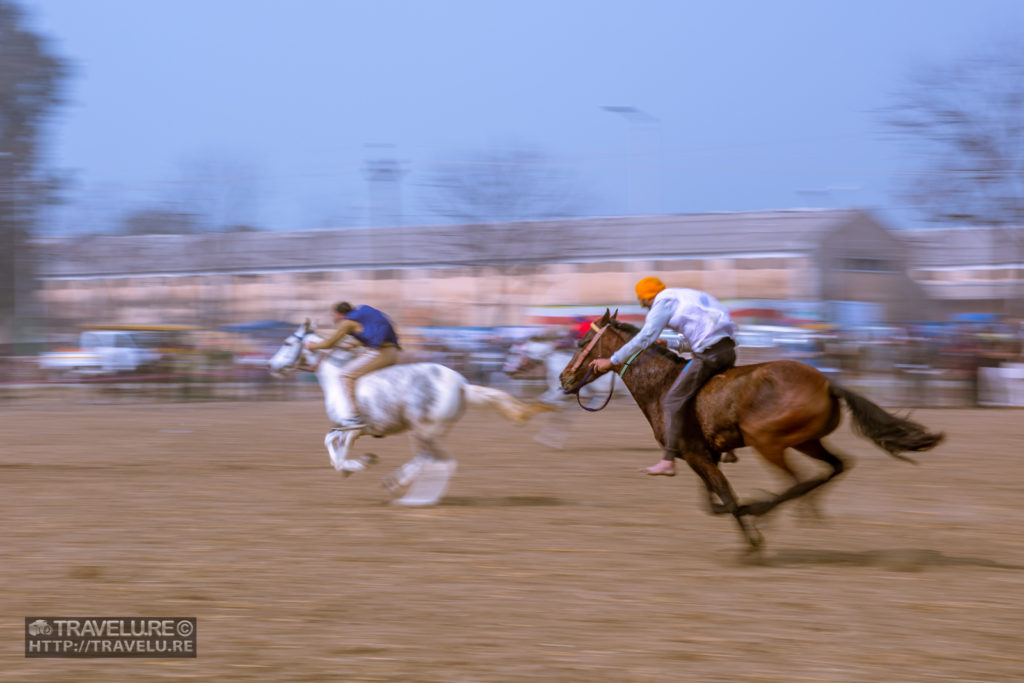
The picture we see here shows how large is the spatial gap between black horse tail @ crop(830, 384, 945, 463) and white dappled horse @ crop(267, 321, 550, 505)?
10.1ft

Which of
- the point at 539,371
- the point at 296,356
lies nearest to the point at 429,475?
the point at 296,356

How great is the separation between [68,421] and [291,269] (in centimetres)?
3152

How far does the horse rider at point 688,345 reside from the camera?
8.14 meters

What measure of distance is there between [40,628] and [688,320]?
4.55 metres

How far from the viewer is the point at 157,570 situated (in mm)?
7270

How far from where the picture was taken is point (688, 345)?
852 centimetres

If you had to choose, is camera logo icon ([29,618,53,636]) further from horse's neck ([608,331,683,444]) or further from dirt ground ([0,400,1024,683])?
horse's neck ([608,331,683,444])

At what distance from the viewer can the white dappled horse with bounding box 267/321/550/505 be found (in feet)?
32.6

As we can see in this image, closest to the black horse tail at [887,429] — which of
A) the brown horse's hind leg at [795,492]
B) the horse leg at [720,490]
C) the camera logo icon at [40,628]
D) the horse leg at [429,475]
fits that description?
the brown horse's hind leg at [795,492]

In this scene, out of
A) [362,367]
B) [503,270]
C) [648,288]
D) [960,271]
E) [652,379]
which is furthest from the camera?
[960,271]

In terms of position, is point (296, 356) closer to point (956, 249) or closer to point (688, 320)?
point (688, 320)

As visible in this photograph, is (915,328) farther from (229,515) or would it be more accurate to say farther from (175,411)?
(229,515)

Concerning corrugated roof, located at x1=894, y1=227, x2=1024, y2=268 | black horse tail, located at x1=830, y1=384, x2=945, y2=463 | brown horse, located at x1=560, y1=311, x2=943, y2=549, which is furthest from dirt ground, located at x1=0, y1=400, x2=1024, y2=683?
corrugated roof, located at x1=894, y1=227, x2=1024, y2=268

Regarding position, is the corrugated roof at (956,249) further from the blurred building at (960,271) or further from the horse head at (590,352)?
the horse head at (590,352)
